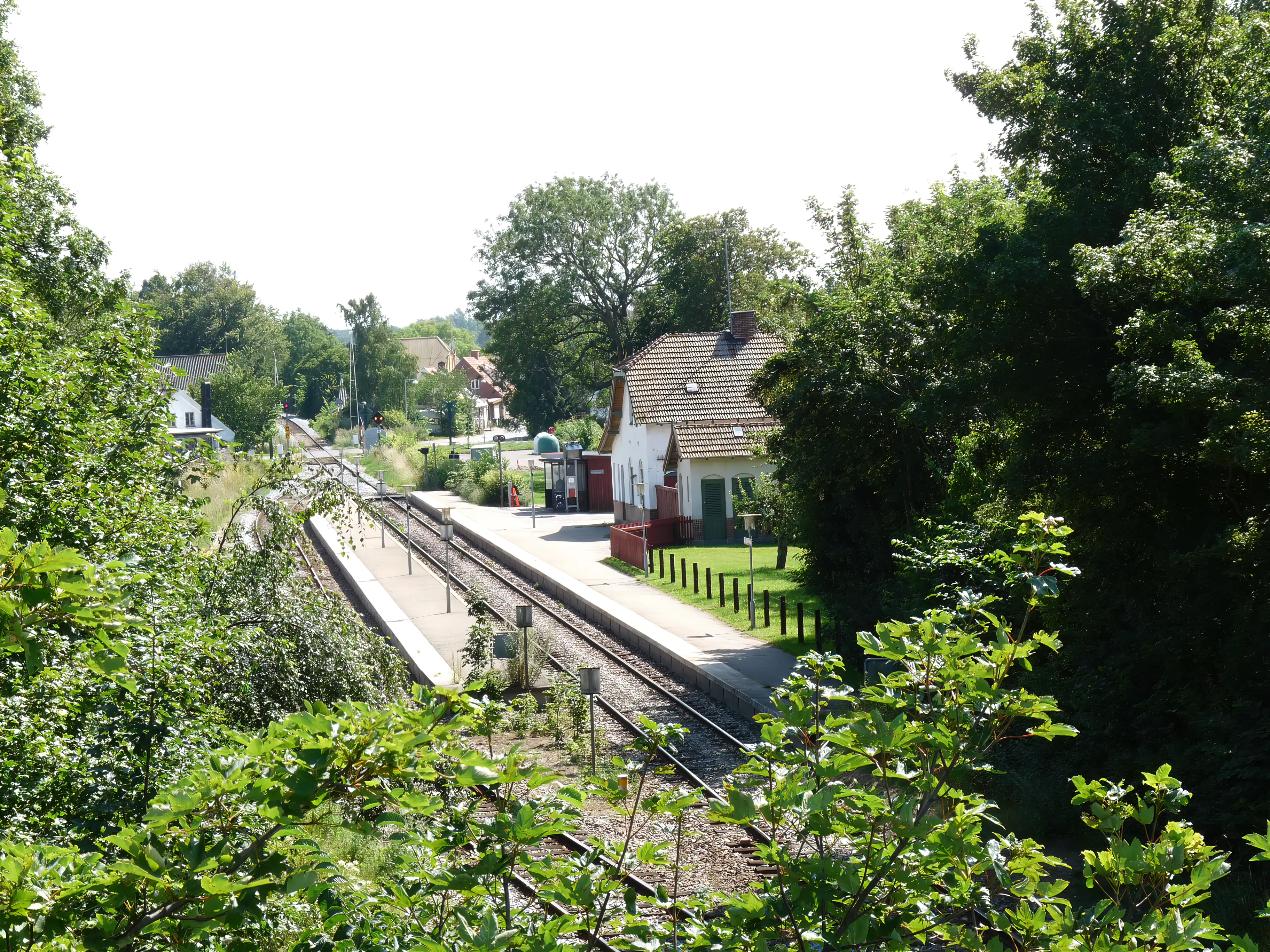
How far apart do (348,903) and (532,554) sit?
33.5 metres

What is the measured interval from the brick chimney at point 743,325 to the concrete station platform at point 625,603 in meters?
9.45

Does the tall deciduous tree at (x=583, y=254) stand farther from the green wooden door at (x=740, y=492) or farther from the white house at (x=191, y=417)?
the green wooden door at (x=740, y=492)

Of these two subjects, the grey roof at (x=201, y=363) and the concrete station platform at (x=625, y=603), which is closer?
the concrete station platform at (x=625, y=603)

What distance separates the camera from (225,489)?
26906mm

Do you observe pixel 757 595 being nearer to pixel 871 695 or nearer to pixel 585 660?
pixel 585 660

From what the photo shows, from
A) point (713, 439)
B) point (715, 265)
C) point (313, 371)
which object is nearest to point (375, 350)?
point (313, 371)

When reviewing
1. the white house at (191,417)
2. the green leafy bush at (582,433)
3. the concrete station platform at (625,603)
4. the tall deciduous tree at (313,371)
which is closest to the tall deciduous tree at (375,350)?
the tall deciduous tree at (313,371)

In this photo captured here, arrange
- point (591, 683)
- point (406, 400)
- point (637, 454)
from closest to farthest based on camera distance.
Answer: point (591, 683), point (637, 454), point (406, 400)

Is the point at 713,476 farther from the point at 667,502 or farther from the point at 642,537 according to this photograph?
the point at 642,537

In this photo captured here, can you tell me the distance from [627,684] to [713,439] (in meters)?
19.1

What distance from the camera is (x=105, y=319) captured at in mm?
15023

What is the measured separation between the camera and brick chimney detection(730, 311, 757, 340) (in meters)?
43.3

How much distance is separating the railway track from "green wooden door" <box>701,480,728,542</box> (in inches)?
306

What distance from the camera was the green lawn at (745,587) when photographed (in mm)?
23031
